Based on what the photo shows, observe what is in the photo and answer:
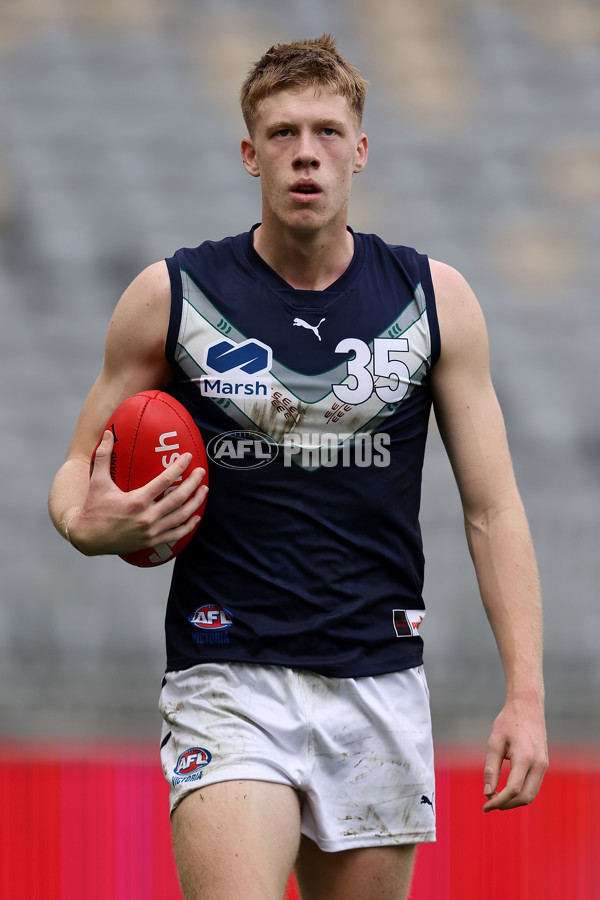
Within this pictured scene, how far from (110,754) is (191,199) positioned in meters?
6.93

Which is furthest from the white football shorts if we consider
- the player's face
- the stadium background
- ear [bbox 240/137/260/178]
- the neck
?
the stadium background

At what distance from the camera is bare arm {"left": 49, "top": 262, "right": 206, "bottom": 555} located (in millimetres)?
2779

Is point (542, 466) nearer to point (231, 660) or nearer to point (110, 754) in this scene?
point (110, 754)

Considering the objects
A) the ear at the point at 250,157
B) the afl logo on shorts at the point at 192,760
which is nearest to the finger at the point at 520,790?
the afl logo on shorts at the point at 192,760

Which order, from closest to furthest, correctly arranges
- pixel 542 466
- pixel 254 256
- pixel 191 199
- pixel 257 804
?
pixel 257 804 → pixel 254 256 → pixel 542 466 → pixel 191 199

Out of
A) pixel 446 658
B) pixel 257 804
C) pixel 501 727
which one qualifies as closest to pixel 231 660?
pixel 257 804

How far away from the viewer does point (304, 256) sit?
3236mm

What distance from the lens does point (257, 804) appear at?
272cm

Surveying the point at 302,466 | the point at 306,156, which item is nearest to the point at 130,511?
the point at 302,466

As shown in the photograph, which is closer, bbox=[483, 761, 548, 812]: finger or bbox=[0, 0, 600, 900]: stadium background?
bbox=[483, 761, 548, 812]: finger

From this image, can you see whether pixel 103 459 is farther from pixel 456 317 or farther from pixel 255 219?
pixel 255 219

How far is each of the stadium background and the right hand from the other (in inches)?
142

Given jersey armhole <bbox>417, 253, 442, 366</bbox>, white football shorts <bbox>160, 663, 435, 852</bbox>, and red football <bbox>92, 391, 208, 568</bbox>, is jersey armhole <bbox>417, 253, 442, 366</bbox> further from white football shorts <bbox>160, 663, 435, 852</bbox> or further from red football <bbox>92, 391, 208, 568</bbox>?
white football shorts <bbox>160, 663, 435, 852</bbox>

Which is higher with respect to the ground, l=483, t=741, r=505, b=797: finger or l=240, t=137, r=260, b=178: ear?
l=240, t=137, r=260, b=178: ear
